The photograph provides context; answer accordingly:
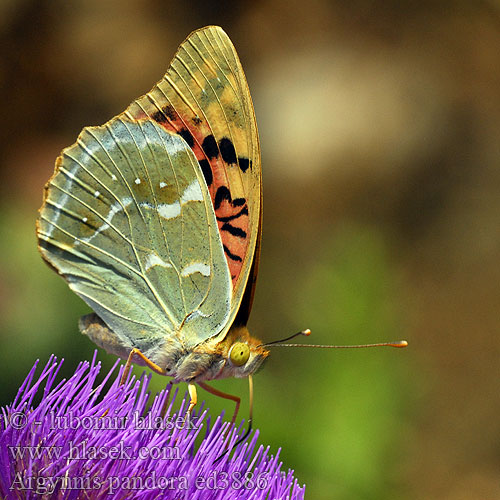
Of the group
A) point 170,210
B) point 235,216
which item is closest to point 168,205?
→ point 170,210

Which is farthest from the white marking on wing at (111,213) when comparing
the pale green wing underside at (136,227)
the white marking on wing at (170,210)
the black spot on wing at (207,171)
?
the black spot on wing at (207,171)

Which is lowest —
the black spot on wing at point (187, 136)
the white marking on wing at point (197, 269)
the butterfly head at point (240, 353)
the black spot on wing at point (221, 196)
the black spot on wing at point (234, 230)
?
the butterfly head at point (240, 353)

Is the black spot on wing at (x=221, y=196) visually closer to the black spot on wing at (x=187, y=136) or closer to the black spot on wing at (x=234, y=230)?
the black spot on wing at (x=234, y=230)

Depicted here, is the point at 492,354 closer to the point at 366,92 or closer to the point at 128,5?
the point at 366,92

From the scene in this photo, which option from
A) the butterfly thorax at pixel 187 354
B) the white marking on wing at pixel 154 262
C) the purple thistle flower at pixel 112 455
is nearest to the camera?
the purple thistle flower at pixel 112 455

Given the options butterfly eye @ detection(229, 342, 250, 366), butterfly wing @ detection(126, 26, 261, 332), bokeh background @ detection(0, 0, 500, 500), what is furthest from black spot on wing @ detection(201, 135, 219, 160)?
bokeh background @ detection(0, 0, 500, 500)

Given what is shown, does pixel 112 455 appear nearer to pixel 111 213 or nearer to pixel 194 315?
pixel 194 315

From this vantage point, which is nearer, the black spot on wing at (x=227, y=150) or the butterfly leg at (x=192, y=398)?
the butterfly leg at (x=192, y=398)

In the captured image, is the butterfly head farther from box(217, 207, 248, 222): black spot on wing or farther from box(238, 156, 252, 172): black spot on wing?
box(238, 156, 252, 172): black spot on wing

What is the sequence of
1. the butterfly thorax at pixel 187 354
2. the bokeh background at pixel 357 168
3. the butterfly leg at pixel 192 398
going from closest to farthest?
the butterfly leg at pixel 192 398
the butterfly thorax at pixel 187 354
the bokeh background at pixel 357 168
